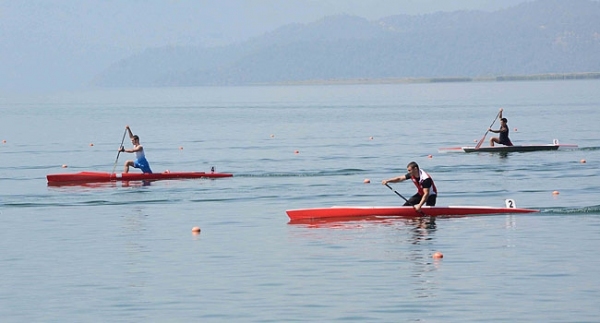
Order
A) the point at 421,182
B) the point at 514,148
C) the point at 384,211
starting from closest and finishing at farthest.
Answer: the point at 421,182, the point at 384,211, the point at 514,148

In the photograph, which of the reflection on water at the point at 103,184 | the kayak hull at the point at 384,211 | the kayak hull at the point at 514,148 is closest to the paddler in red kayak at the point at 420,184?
the kayak hull at the point at 384,211

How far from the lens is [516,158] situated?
4956 centimetres

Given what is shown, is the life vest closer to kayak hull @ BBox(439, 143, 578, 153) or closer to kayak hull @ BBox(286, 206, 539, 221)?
kayak hull @ BBox(286, 206, 539, 221)

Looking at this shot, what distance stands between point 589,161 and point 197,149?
930 inches

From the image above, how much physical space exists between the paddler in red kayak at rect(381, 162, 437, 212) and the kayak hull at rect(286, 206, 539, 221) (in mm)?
220

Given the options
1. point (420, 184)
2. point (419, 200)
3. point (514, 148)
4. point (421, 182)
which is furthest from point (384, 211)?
point (514, 148)

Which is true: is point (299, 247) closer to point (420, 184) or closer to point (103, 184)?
point (420, 184)

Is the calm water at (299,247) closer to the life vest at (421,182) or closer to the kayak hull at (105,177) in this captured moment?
the kayak hull at (105,177)

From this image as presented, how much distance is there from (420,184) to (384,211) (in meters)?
1.24

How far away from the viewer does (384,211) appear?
30.5 meters

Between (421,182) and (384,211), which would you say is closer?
(421,182)

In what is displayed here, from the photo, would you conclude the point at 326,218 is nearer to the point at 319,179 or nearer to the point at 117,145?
the point at 319,179

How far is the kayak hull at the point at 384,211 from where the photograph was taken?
3052cm

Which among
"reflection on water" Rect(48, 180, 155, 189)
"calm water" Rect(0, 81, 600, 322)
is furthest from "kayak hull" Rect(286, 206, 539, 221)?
"reflection on water" Rect(48, 180, 155, 189)
